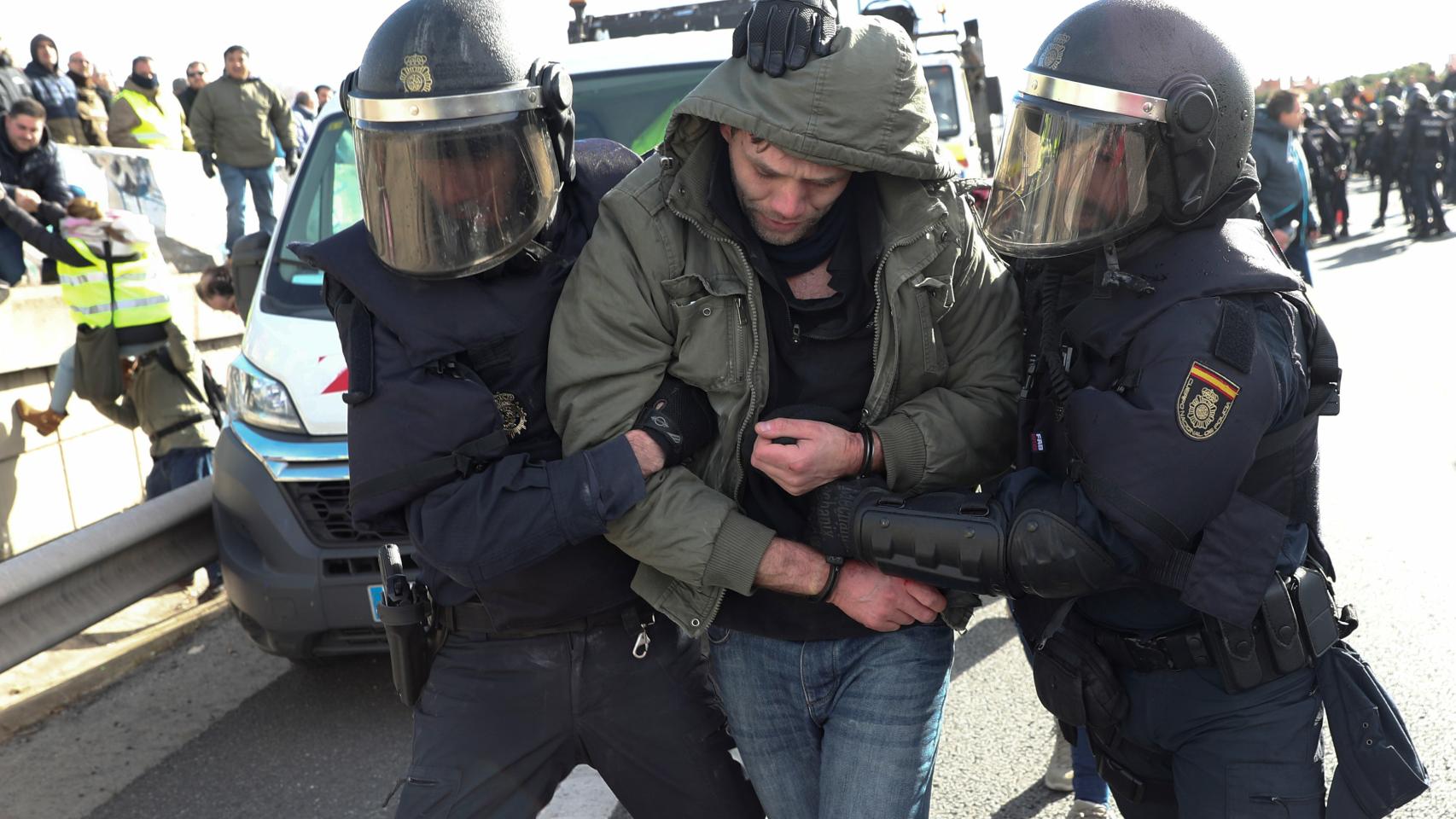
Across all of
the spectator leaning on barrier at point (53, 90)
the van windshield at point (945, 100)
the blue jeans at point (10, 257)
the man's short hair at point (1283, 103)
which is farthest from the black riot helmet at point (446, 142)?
the spectator leaning on barrier at point (53, 90)

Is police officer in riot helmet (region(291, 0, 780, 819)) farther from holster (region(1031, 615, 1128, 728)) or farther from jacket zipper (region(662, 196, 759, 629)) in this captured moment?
holster (region(1031, 615, 1128, 728))

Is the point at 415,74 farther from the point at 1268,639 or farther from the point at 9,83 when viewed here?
the point at 9,83

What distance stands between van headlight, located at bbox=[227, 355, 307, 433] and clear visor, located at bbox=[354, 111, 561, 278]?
7.49ft

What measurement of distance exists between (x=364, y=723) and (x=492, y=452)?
270 centimetres

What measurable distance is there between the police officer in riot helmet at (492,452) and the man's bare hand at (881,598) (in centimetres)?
37

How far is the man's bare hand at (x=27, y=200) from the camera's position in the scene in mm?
8195

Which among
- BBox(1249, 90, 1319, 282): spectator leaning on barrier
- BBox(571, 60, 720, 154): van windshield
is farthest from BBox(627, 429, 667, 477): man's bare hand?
BBox(1249, 90, 1319, 282): spectator leaning on barrier

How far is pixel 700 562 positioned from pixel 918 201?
0.77 meters

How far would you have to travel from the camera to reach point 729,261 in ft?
7.64

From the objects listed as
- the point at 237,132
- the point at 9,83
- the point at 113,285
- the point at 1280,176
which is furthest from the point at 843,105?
the point at 237,132

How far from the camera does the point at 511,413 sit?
93.0 inches

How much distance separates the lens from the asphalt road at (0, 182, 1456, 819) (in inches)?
155

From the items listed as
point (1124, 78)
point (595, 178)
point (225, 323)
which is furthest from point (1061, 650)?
point (225, 323)

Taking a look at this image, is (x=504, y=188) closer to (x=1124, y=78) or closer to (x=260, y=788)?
(x=1124, y=78)
